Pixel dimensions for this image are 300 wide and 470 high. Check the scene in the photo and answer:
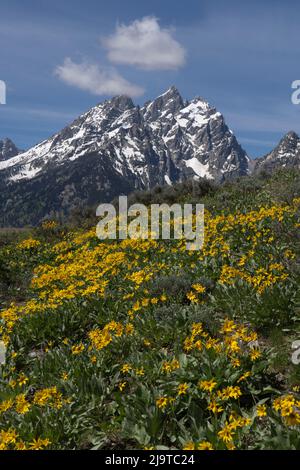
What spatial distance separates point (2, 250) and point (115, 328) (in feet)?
37.1

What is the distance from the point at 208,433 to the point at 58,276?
713 centimetres

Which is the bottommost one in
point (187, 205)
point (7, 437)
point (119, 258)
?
point (7, 437)

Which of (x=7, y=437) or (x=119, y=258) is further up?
(x=119, y=258)

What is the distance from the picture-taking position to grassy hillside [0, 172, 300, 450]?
442 cm

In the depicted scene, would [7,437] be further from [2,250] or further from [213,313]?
[2,250]

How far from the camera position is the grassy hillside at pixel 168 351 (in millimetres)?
4422

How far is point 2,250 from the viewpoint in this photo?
16.5m

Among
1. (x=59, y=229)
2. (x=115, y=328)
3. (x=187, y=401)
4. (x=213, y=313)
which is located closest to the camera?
(x=187, y=401)

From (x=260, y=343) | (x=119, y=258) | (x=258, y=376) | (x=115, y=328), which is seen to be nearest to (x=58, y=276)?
(x=119, y=258)

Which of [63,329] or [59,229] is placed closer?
[63,329]

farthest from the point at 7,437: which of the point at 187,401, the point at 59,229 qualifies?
the point at 59,229

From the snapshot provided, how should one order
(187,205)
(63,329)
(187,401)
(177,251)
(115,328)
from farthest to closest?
1. (187,205)
2. (177,251)
3. (63,329)
4. (115,328)
5. (187,401)

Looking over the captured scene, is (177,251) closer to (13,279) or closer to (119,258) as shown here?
(119,258)

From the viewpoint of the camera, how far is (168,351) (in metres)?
6.21
